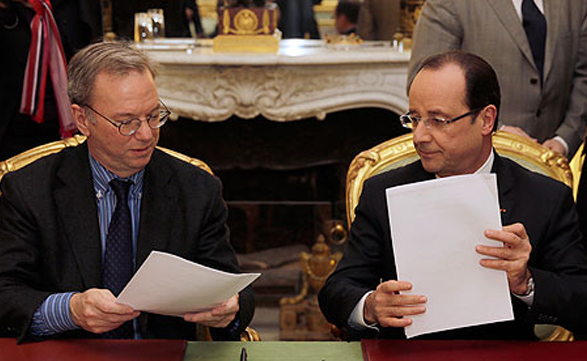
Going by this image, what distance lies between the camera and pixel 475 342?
1.88m

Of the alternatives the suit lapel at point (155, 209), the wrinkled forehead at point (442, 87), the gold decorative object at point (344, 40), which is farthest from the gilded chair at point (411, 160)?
the gold decorative object at point (344, 40)

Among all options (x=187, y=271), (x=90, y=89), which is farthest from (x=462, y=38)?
(x=187, y=271)

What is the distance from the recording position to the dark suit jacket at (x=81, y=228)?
2137 mm

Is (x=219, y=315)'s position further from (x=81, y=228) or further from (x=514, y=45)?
(x=514, y=45)

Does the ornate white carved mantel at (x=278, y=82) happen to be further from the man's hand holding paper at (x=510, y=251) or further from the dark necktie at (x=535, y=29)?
the man's hand holding paper at (x=510, y=251)

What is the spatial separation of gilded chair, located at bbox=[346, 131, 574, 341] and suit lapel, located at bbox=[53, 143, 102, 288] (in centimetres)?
77

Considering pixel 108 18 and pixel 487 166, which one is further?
pixel 108 18

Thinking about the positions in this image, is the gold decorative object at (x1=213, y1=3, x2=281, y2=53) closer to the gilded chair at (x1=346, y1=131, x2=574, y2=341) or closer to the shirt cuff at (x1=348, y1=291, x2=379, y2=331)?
the gilded chair at (x1=346, y1=131, x2=574, y2=341)

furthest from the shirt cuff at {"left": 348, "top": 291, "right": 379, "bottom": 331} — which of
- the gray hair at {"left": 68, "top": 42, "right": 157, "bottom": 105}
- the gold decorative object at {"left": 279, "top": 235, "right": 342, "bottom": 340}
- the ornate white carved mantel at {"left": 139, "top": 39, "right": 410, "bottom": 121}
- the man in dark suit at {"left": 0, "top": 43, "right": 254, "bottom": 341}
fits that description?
the ornate white carved mantel at {"left": 139, "top": 39, "right": 410, "bottom": 121}

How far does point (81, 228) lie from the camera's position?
2168 mm

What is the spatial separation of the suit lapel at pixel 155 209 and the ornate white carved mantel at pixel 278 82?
100 inches

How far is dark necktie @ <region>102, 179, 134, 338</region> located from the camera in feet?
7.13

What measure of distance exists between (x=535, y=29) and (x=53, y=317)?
2.24 m

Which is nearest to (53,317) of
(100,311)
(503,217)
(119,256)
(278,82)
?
(100,311)
